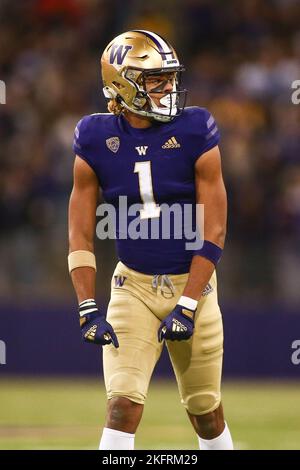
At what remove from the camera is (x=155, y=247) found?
564 cm

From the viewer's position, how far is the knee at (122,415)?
5293mm

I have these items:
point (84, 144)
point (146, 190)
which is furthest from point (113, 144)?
point (146, 190)

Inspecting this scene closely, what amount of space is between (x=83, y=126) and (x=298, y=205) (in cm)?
677

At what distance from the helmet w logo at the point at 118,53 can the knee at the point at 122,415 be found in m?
1.58

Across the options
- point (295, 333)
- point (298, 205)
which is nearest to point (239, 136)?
point (298, 205)

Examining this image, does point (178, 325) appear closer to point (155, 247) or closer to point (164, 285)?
point (164, 285)

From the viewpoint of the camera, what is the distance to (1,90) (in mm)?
12328

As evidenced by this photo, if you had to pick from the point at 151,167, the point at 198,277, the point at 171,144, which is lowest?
the point at 198,277

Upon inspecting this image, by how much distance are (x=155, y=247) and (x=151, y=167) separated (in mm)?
372

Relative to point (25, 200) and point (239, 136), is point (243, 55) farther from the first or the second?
point (25, 200)

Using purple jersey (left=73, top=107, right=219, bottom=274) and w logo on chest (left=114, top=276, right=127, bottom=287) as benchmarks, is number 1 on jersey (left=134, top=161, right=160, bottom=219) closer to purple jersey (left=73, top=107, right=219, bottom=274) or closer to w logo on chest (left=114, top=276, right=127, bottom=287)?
purple jersey (left=73, top=107, right=219, bottom=274)
